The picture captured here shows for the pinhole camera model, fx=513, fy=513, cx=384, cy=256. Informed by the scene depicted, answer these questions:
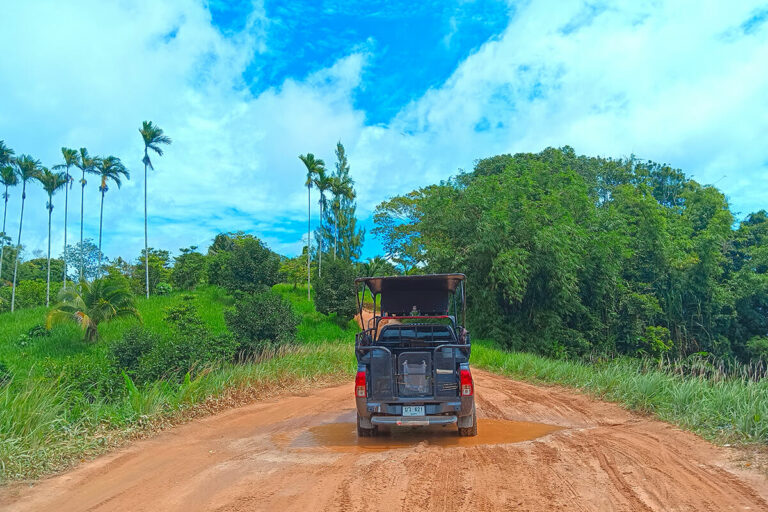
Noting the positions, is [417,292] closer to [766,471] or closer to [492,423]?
[492,423]

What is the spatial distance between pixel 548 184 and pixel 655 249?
5.62 metres

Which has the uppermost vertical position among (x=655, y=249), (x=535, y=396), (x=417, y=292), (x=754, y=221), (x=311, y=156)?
(x=311, y=156)

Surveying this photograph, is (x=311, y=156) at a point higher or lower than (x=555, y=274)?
higher

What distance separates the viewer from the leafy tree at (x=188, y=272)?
4003 centimetres

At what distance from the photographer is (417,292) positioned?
9.66 m

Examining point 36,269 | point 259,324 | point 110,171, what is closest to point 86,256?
point 36,269

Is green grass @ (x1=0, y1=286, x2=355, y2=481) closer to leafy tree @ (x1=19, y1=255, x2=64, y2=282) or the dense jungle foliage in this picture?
the dense jungle foliage

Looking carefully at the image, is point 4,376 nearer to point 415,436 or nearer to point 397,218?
point 415,436

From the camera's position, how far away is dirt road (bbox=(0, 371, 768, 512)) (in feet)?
15.0

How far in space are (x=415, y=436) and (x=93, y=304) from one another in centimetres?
1817

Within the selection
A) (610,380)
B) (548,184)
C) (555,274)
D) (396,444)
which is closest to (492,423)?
(396,444)

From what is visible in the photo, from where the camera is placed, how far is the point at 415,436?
7.57 metres

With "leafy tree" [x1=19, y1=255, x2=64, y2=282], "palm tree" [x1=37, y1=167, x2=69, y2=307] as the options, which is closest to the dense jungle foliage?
"palm tree" [x1=37, y1=167, x2=69, y2=307]

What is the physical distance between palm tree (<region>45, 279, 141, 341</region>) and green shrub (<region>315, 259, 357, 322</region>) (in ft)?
37.8
